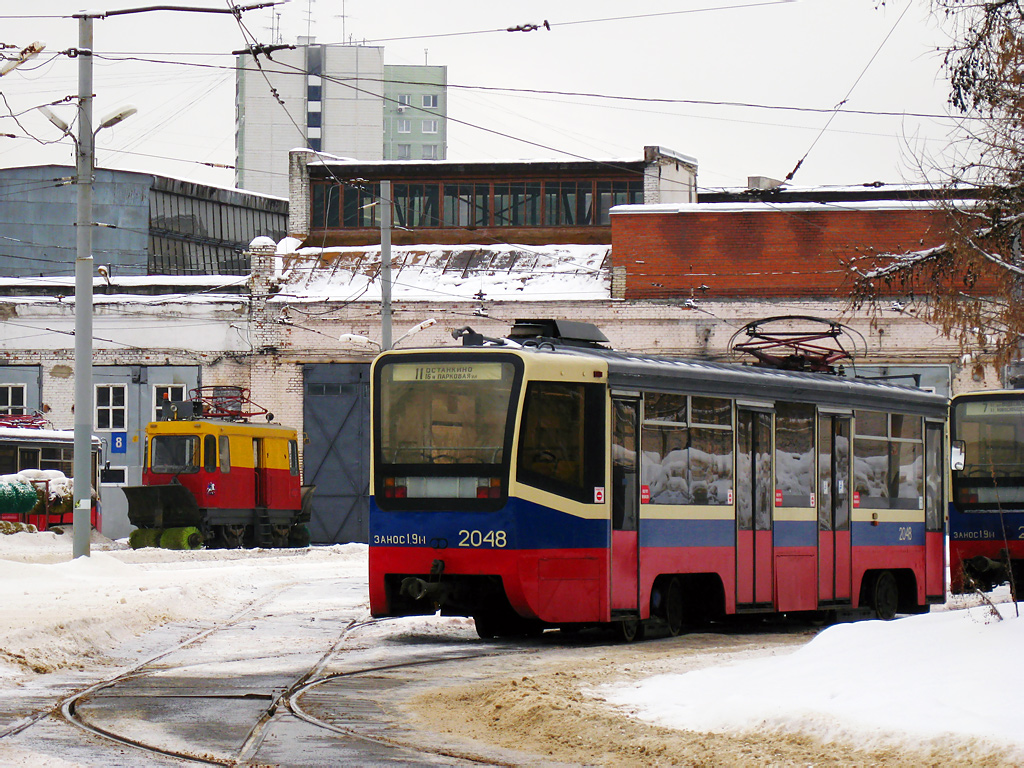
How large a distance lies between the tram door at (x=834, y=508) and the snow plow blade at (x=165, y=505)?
60.5ft

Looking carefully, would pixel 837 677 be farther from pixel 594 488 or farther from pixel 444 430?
pixel 444 430

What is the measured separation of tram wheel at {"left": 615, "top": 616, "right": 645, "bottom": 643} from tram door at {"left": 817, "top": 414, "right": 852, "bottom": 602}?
3.12m

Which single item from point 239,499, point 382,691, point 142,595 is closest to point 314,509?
point 239,499

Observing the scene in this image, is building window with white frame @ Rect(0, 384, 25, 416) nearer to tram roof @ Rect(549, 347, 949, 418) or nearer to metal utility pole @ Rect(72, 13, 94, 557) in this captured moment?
metal utility pole @ Rect(72, 13, 94, 557)

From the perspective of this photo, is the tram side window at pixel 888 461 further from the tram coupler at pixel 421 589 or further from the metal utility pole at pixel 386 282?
the metal utility pole at pixel 386 282

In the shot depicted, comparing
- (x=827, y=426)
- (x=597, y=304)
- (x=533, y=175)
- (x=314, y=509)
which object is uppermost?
(x=533, y=175)

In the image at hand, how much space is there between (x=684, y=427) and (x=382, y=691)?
5.36m

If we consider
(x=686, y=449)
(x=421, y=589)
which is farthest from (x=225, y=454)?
(x=421, y=589)

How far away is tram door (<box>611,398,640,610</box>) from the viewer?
1396 centimetres

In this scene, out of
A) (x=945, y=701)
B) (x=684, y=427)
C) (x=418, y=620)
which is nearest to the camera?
(x=945, y=701)

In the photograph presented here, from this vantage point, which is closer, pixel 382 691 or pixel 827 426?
pixel 382 691

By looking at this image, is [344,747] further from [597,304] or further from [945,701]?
[597,304]

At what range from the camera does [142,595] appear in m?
17.7

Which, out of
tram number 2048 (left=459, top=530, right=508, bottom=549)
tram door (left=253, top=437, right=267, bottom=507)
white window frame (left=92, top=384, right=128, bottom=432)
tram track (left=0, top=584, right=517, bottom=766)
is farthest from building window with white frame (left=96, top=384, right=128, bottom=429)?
tram number 2048 (left=459, top=530, right=508, bottom=549)
